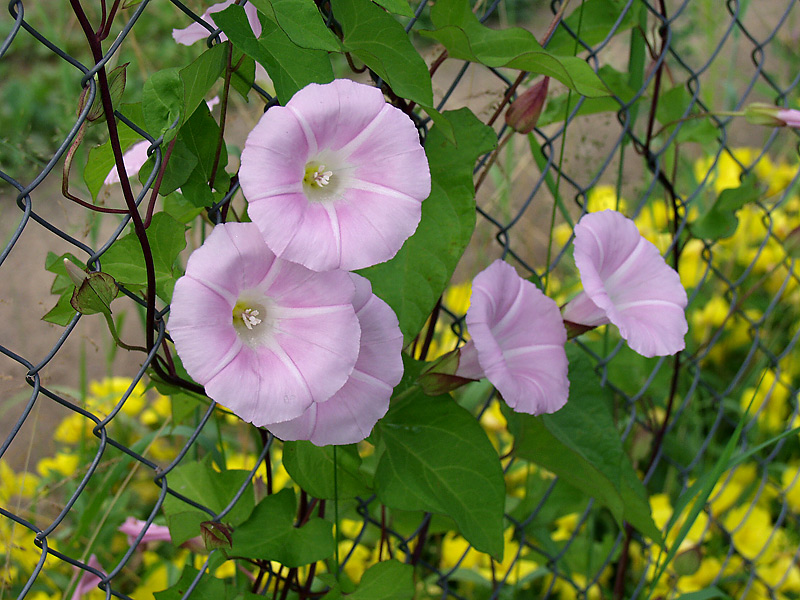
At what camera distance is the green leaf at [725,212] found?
1166 millimetres

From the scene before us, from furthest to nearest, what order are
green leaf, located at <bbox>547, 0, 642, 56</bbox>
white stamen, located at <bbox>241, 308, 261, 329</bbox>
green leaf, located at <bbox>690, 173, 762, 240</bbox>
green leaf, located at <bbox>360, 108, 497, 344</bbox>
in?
green leaf, located at <bbox>690, 173, 762, 240</bbox> → green leaf, located at <bbox>547, 0, 642, 56</bbox> → green leaf, located at <bbox>360, 108, 497, 344</bbox> → white stamen, located at <bbox>241, 308, 261, 329</bbox>

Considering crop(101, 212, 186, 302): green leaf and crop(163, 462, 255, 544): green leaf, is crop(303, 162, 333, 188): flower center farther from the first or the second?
crop(163, 462, 255, 544): green leaf

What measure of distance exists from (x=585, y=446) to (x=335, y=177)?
472mm

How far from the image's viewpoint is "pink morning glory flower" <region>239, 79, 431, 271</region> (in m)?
0.57

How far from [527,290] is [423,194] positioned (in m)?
0.20

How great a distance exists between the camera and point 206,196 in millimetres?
672

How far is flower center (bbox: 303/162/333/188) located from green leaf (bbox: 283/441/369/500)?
0.87ft

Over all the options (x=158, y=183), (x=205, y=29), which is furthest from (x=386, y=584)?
(x=205, y=29)

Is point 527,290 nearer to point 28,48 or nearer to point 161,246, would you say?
point 161,246

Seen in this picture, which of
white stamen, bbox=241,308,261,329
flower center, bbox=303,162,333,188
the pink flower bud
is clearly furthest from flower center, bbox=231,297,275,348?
the pink flower bud

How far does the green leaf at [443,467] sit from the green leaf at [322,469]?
0.03 meters

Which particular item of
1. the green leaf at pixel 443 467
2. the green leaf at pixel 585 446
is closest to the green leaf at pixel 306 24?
the green leaf at pixel 443 467

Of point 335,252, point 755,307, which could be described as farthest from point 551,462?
point 755,307

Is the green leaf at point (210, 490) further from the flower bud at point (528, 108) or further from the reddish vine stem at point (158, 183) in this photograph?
the flower bud at point (528, 108)
